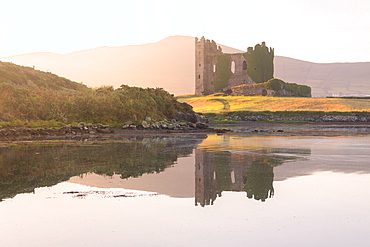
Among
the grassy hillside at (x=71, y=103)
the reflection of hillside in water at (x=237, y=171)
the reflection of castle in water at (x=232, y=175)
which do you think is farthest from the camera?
the grassy hillside at (x=71, y=103)

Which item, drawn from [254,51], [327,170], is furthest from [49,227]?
[254,51]

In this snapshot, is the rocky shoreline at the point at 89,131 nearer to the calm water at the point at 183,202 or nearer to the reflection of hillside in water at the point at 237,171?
the calm water at the point at 183,202

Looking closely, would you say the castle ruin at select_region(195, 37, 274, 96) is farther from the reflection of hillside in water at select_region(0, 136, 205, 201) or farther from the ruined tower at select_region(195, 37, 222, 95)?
the reflection of hillside in water at select_region(0, 136, 205, 201)

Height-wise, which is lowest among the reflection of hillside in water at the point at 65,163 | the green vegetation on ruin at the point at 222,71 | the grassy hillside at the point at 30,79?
the reflection of hillside in water at the point at 65,163

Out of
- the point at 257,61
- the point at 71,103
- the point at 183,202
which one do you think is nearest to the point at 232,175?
the point at 183,202

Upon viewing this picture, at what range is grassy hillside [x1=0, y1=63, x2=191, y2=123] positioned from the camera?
32.3 metres

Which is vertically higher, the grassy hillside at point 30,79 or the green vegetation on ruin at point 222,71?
the green vegetation on ruin at point 222,71

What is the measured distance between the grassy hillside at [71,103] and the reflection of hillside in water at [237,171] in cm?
1710

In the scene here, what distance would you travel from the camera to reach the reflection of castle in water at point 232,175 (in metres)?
9.93

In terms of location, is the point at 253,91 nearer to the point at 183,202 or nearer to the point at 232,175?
the point at 232,175

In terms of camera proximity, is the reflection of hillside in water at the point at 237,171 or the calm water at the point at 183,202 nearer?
the calm water at the point at 183,202

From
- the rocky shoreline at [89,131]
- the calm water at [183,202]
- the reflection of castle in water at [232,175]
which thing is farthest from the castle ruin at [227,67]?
the calm water at [183,202]

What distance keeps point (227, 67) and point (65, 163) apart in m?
95.5

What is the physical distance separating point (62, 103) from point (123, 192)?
2590 centimetres
